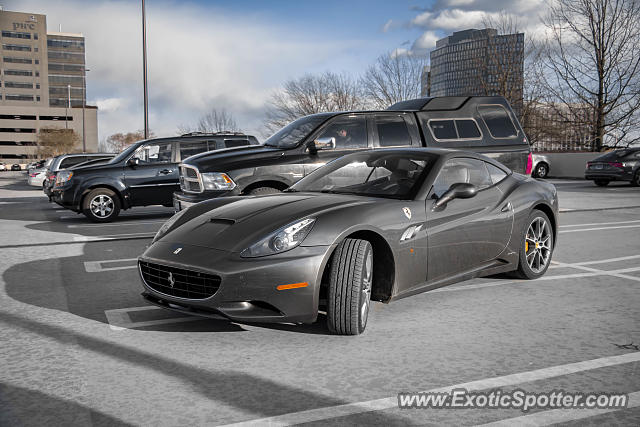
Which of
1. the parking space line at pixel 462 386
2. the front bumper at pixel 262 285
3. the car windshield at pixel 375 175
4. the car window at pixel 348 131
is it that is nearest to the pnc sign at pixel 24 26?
the car window at pixel 348 131

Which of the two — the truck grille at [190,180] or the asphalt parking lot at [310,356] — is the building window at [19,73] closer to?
the truck grille at [190,180]

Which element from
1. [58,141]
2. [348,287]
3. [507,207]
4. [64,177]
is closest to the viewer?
[348,287]

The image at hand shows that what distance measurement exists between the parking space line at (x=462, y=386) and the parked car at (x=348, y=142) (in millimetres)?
5143

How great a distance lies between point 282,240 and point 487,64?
40.4 m

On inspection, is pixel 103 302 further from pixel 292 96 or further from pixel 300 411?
pixel 292 96

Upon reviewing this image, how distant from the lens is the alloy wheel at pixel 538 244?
5.79m

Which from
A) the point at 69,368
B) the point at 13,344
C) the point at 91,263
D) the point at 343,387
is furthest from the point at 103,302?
the point at 343,387

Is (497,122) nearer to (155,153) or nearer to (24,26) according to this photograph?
(155,153)

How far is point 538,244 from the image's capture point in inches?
232

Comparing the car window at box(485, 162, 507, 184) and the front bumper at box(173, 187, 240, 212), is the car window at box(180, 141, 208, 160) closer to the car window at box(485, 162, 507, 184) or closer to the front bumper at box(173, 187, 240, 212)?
the front bumper at box(173, 187, 240, 212)

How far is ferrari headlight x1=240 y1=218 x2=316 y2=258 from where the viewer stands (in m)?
3.82

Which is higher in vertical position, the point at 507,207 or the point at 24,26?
the point at 24,26

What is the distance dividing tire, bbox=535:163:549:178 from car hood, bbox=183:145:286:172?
25.2 m

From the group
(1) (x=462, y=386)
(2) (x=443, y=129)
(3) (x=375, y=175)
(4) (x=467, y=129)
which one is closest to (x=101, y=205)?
(2) (x=443, y=129)
